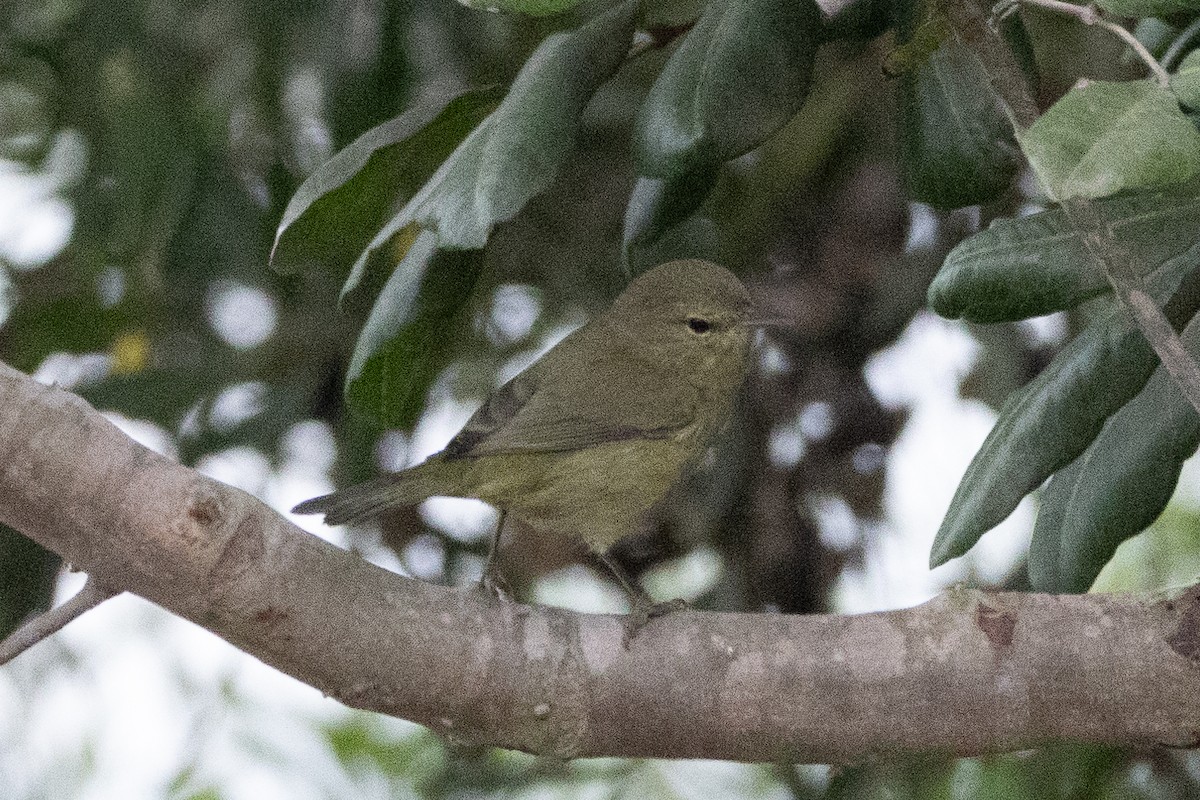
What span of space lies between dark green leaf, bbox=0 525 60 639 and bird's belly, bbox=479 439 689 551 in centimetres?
80

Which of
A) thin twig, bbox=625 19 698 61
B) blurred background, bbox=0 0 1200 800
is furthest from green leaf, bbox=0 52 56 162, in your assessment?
thin twig, bbox=625 19 698 61

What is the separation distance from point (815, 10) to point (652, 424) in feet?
3.33

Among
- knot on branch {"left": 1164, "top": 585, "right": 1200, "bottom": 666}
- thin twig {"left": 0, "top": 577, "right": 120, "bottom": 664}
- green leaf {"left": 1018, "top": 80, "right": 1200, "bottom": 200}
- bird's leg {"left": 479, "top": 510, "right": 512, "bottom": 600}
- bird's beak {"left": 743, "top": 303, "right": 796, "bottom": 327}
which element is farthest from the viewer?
bird's beak {"left": 743, "top": 303, "right": 796, "bottom": 327}

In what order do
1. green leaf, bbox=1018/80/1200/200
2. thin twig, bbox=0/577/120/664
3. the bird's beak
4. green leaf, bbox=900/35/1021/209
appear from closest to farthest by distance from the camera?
green leaf, bbox=1018/80/1200/200, thin twig, bbox=0/577/120/664, green leaf, bbox=900/35/1021/209, the bird's beak

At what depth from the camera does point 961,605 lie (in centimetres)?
181

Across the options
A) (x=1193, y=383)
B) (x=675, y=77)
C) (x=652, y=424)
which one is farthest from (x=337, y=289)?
(x=1193, y=383)

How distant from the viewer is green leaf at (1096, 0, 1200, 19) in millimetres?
1482

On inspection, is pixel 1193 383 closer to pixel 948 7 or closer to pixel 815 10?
pixel 948 7

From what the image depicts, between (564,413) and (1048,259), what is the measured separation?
117cm

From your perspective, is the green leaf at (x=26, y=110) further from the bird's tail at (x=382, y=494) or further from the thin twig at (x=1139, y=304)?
the thin twig at (x=1139, y=304)

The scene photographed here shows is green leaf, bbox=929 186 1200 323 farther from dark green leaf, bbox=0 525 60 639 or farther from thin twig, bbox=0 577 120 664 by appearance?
dark green leaf, bbox=0 525 60 639

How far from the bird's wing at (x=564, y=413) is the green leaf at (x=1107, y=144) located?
1.47m

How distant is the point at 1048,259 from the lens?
5.88 ft

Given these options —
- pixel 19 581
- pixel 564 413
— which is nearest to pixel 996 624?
pixel 564 413
